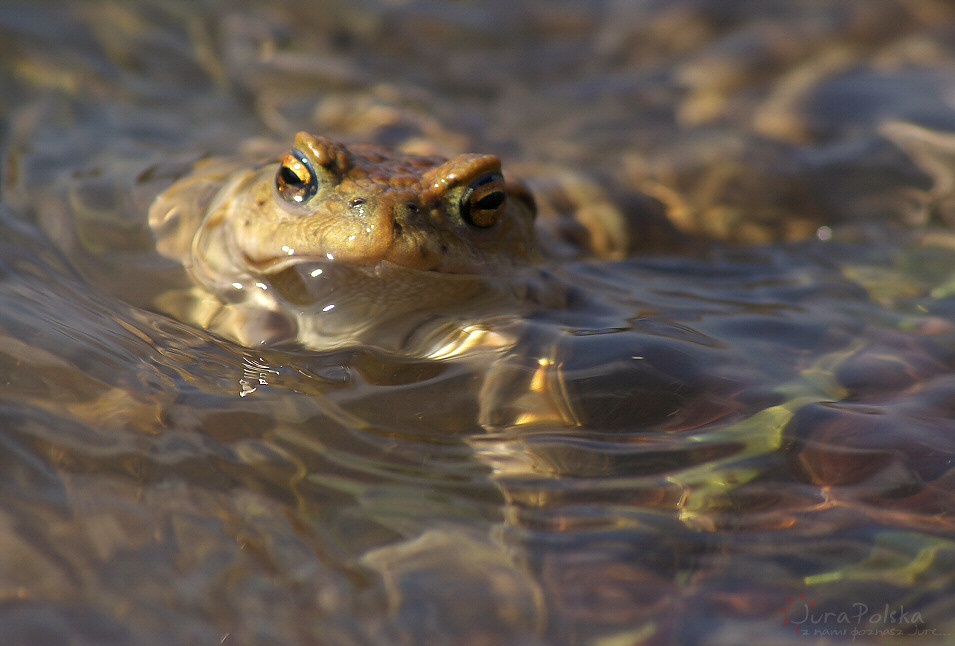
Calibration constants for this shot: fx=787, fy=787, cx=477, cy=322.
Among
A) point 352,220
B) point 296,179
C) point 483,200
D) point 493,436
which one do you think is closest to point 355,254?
point 352,220

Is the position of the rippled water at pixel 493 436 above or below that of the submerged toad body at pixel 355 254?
below

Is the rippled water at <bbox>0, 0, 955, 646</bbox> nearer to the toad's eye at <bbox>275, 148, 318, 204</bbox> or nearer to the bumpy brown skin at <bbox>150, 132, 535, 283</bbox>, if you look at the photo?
the bumpy brown skin at <bbox>150, 132, 535, 283</bbox>

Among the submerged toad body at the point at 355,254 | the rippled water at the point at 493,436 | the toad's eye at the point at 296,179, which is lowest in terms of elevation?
the rippled water at the point at 493,436

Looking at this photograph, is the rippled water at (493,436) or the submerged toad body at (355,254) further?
the submerged toad body at (355,254)

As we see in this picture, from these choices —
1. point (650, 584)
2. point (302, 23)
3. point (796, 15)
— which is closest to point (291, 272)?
point (650, 584)

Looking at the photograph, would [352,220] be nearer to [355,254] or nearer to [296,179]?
[355,254]

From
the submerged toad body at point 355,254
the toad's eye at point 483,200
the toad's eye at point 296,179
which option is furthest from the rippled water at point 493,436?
the toad's eye at point 296,179

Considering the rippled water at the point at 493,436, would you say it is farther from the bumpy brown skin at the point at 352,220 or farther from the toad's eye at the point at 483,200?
the toad's eye at the point at 483,200
